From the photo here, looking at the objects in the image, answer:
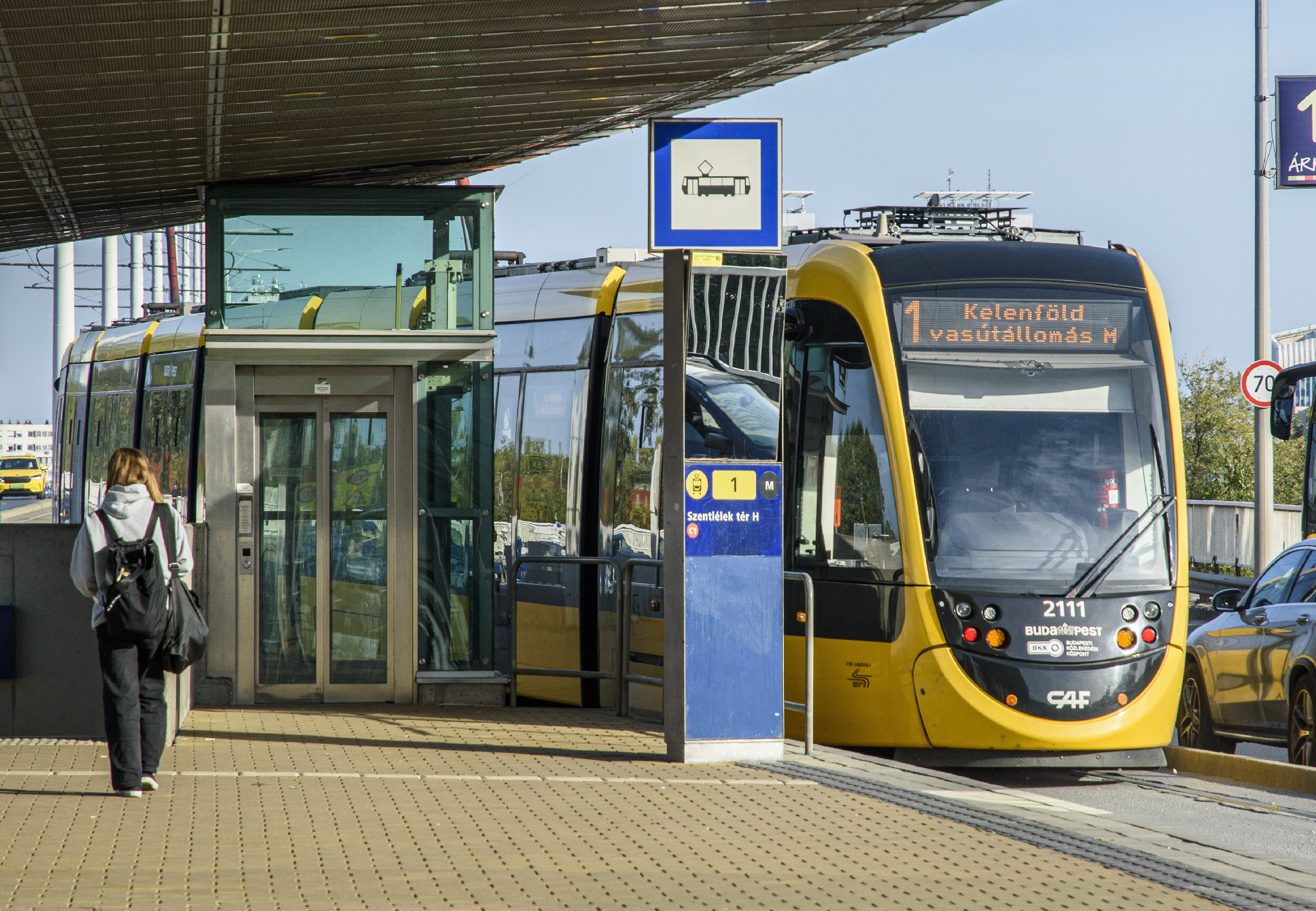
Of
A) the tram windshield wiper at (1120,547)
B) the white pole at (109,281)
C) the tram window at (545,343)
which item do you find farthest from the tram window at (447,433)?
the white pole at (109,281)

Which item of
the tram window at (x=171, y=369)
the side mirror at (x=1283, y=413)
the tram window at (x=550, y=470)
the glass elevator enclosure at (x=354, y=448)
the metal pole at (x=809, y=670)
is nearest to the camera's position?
the metal pole at (x=809, y=670)

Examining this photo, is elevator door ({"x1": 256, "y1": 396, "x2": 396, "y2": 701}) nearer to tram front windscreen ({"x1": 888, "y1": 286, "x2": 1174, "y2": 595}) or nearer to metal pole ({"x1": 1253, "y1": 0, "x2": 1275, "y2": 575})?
tram front windscreen ({"x1": 888, "y1": 286, "x2": 1174, "y2": 595})

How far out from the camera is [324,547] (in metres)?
11.1

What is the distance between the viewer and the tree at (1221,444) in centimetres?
3506

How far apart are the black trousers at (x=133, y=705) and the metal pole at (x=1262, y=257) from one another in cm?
1584

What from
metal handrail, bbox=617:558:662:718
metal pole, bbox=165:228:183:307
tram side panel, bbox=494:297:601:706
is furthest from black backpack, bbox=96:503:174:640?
metal pole, bbox=165:228:183:307

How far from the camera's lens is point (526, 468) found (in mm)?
13266

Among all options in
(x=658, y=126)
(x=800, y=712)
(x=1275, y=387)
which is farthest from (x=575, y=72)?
(x=1275, y=387)

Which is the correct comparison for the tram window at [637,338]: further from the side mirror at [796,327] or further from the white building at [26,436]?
the white building at [26,436]

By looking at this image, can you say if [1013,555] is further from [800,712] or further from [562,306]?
[562,306]

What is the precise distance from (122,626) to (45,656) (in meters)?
2.58

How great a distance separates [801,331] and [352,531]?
3508 mm

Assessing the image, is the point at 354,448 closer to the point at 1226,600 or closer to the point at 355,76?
the point at 355,76

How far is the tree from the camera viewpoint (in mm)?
35062
